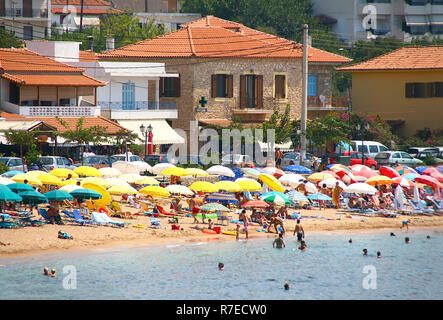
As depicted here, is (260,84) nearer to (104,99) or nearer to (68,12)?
(104,99)

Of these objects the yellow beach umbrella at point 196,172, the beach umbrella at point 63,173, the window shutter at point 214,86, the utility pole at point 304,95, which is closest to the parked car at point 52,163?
the beach umbrella at point 63,173

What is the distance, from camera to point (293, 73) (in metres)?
59.7

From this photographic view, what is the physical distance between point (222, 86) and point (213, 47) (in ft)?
9.32

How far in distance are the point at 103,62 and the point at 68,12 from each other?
45721 mm

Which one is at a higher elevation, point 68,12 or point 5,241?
point 68,12

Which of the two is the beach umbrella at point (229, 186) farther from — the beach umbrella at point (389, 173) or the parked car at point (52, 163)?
the beach umbrella at point (389, 173)

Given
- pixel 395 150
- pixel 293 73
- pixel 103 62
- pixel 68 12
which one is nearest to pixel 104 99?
pixel 103 62

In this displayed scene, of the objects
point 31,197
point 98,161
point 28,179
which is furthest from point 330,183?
point 31,197

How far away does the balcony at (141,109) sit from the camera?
55438mm

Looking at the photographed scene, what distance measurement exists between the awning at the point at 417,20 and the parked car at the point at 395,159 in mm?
46067

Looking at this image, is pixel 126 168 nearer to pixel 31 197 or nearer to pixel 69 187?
pixel 69 187

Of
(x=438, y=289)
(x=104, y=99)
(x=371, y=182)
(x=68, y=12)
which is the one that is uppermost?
(x=68, y=12)
